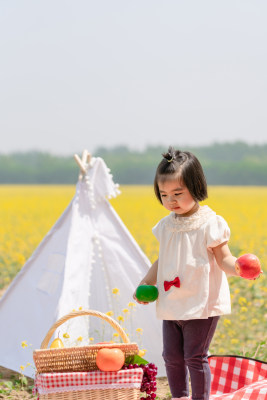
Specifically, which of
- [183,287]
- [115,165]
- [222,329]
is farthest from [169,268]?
[115,165]

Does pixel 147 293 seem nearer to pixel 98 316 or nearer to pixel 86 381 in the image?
pixel 98 316

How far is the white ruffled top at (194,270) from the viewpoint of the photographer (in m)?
3.23

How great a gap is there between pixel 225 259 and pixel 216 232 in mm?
145

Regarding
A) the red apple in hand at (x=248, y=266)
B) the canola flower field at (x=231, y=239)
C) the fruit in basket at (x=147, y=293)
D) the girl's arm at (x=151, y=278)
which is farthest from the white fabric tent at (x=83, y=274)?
the red apple in hand at (x=248, y=266)

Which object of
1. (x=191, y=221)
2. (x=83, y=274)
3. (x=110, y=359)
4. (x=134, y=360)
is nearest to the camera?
(x=110, y=359)

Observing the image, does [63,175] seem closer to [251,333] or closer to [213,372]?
[251,333]

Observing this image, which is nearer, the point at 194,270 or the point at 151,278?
the point at 194,270

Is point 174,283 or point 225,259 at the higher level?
point 225,259

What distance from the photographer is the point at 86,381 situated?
114 inches

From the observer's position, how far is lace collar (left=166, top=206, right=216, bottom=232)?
10.8ft

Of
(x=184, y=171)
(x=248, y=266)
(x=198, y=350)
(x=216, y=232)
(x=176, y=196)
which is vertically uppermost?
(x=184, y=171)

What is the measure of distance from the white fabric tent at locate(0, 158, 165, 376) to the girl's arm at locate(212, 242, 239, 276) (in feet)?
4.70

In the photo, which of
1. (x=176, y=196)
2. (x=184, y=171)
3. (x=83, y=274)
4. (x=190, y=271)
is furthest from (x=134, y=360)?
(x=83, y=274)

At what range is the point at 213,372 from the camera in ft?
13.9
